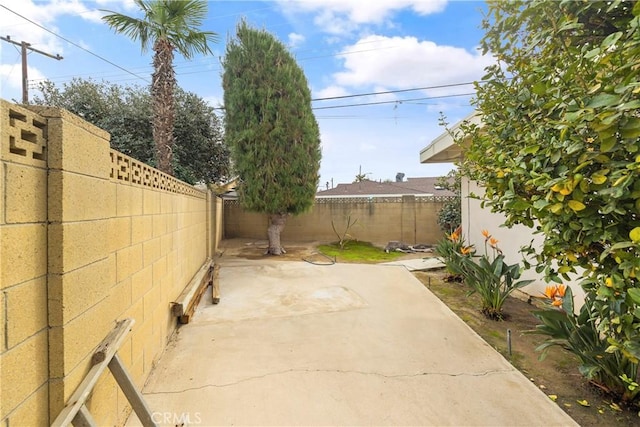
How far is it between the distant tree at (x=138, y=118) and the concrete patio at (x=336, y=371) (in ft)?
20.0

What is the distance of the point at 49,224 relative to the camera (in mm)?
1271

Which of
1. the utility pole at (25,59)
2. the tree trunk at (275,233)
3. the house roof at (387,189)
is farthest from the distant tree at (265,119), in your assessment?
the house roof at (387,189)

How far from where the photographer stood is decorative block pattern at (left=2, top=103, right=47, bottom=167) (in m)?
1.06

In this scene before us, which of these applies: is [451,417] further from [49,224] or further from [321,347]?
[49,224]

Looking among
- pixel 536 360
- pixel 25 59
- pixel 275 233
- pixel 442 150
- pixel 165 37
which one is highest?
pixel 25 59

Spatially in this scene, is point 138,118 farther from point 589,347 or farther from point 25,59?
point 589,347

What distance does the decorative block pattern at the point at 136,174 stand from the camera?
212 cm

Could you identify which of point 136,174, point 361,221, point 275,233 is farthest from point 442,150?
point 136,174

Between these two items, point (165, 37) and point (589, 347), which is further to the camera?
point (165, 37)

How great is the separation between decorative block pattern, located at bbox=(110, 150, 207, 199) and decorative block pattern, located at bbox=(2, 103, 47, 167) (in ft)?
2.52

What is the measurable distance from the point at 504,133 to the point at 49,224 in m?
2.90

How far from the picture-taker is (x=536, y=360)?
3.12 metres

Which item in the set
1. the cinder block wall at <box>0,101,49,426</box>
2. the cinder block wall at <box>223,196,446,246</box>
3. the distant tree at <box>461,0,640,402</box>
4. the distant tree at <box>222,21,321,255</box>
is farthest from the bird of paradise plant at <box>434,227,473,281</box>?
the cinder block wall at <box>0,101,49,426</box>

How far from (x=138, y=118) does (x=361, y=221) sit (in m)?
8.66
